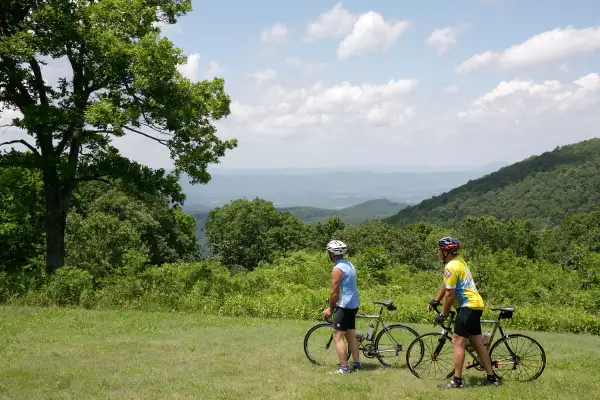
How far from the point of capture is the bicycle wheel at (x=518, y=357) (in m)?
8.16

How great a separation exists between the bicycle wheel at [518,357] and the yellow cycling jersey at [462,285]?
1.04 meters

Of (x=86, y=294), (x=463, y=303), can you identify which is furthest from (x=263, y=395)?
(x=86, y=294)

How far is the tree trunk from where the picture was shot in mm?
19641

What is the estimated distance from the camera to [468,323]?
303 inches

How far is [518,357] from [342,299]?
120 inches

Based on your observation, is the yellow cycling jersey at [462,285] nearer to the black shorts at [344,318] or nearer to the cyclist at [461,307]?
the cyclist at [461,307]

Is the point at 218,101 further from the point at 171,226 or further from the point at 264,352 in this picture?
the point at 171,226

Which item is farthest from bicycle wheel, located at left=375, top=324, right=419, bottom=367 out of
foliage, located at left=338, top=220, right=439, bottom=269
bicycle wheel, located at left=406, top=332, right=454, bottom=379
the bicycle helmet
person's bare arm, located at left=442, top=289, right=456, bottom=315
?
foliage, located at left=338, top=220, right=439, bottom=269

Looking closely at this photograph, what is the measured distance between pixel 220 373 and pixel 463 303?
172 inches

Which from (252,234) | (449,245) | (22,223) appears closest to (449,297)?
(449,245)

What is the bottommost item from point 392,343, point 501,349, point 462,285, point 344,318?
point 392,343

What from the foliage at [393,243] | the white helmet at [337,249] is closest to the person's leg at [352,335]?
the white helmet at [337,249]

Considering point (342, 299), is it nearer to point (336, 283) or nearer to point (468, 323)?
point (336, 283)

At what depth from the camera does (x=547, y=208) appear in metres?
157
